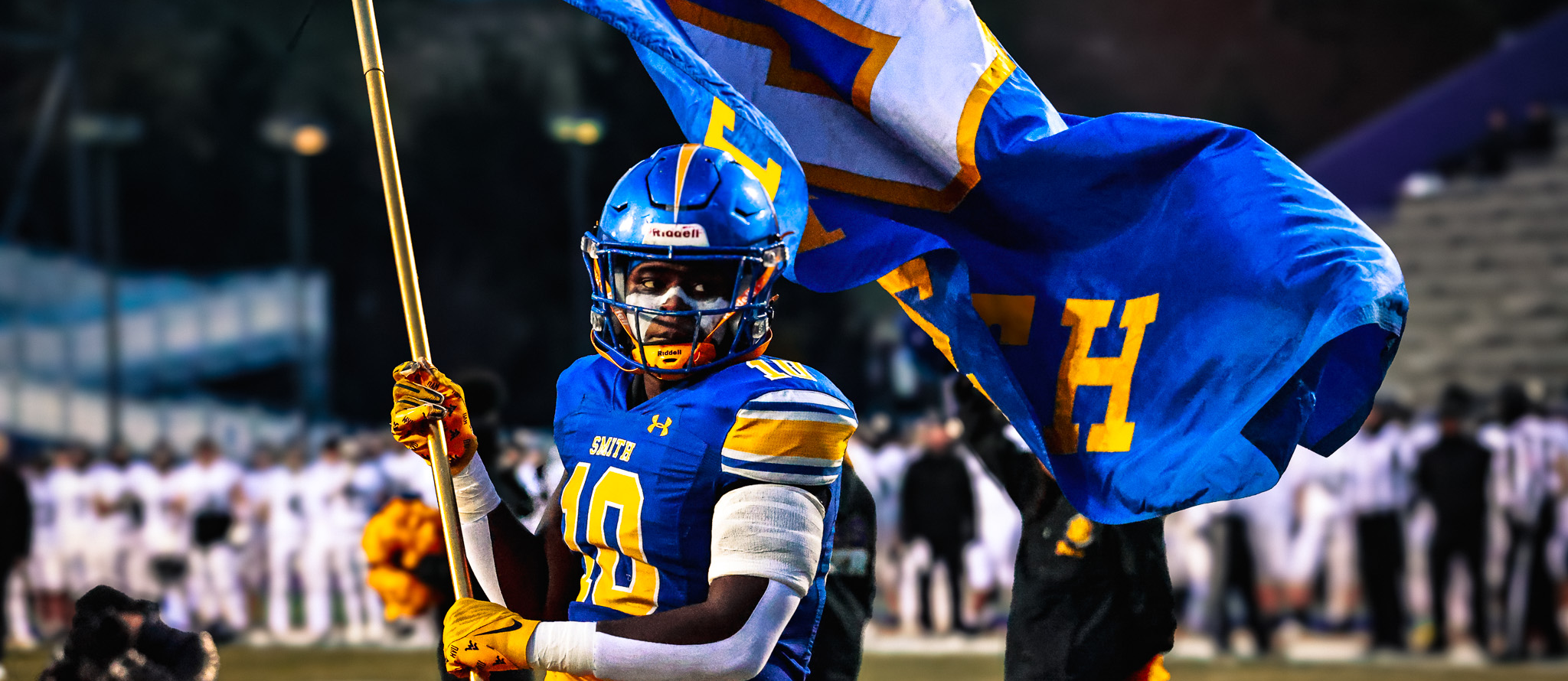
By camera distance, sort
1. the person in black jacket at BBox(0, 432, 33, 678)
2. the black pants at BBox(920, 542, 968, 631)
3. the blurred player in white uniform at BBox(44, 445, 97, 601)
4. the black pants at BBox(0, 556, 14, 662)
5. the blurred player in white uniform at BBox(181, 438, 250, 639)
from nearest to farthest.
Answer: the black pants at BBox(0, 556, 14, 662) < the person in black jacket at BBox(0, 432, 33, 678) < the black pants at BBox(920, 542, 968, 631) < the blurred player in white uniform at BBox(181, 438, 250, 639) < the blurred player in white uniform at BBox(44, 445, 97, 601)

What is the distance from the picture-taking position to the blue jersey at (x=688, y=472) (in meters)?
3.16

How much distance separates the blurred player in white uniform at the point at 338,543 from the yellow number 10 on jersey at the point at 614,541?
496 inches

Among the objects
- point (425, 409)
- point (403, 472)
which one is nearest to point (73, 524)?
point (403, 472)

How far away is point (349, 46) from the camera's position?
44.8m

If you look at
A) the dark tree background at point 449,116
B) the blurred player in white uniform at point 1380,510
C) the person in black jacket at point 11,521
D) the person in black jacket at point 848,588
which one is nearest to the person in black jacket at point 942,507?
the blurred player in white uniform at point 1380,510

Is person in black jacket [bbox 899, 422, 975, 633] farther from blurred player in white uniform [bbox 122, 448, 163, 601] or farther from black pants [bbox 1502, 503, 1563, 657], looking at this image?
blurred player in white uniform [bbox 122, 448, 163, 601]

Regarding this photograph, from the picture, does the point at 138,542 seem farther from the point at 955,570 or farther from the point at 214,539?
the point at 955,570

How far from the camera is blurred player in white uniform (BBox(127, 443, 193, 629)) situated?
1666 centimetres

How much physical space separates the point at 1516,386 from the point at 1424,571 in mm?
1617

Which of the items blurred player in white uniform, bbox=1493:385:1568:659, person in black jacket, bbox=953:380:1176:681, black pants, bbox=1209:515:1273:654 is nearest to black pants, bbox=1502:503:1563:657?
blurred player in white uniform, bbox=1493:385:1568:659

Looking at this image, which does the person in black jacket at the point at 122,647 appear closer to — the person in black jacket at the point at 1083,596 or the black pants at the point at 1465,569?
the person in black jacket at the point at 1083,596

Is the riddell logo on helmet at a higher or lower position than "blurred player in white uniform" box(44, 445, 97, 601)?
higher

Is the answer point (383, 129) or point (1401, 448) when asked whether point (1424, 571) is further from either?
point (383, 129)

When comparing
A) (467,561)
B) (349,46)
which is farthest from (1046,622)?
(349,46)
